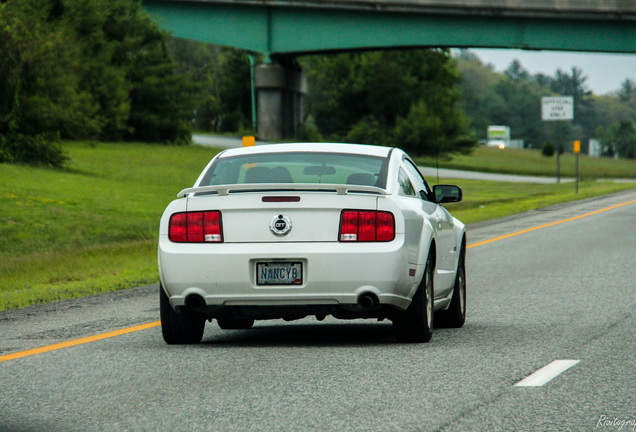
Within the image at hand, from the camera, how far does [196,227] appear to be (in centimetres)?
812

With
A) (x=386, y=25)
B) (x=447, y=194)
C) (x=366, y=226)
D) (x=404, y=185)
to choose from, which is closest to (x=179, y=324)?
(x=366, y=226)

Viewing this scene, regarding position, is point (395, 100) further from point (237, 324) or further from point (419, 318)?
point (419, 318)

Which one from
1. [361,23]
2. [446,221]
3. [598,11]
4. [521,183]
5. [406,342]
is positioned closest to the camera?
[406,342]

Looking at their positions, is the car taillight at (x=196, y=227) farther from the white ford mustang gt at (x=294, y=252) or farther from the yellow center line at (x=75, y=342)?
the yellow center line at (x=75, y=342)

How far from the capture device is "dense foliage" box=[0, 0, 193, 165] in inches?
1218

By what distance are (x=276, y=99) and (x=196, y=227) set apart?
153 feet

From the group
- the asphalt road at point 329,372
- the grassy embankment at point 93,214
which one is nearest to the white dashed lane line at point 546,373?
the asphalt road at point 329,372

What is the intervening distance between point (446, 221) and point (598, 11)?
37382 mm

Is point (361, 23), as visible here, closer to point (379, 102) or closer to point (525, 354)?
point (379, 102)

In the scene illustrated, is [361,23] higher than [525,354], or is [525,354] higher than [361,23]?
[361,23]

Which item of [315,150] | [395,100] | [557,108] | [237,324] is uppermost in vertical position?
[315,150]

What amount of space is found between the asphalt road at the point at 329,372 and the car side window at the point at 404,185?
119 centimetres

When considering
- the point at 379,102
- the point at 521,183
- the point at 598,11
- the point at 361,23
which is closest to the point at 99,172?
the point at 361,23

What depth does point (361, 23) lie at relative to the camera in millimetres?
48469
